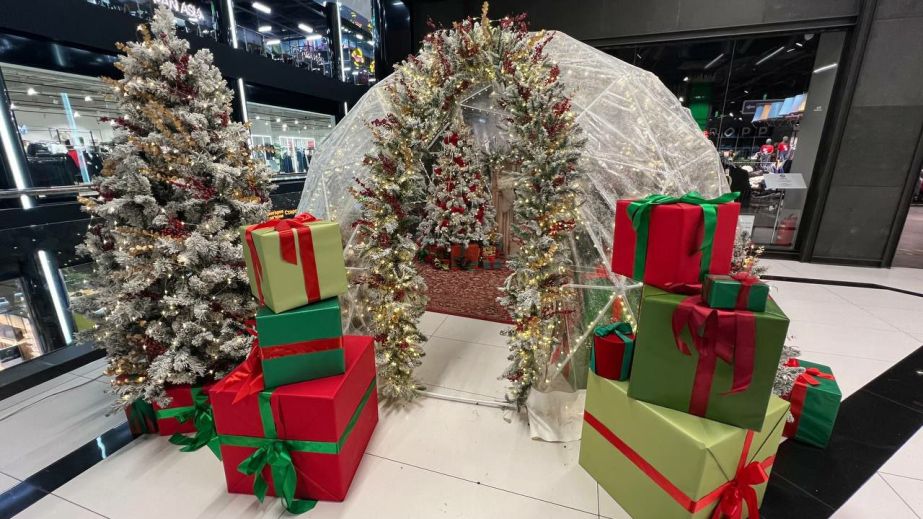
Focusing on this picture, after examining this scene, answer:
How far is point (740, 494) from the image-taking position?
141 centimetres

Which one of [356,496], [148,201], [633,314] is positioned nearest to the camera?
[356,496]

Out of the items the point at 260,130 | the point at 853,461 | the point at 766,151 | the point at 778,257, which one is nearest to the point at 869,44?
the point at 766,151

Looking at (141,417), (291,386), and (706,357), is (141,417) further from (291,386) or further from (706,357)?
(706,357)

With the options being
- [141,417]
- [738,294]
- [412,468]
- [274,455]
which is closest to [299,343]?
[274,455]

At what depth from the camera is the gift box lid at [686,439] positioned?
135 cm

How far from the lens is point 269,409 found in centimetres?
→ 162

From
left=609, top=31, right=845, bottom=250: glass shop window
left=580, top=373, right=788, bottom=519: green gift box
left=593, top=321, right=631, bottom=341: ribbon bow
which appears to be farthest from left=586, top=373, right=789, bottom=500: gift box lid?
left=609, top=31, right=845, bottom=250: glass shop window

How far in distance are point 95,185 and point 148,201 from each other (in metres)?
0.36

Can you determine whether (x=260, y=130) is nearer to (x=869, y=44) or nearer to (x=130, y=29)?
(x=130, y=29)

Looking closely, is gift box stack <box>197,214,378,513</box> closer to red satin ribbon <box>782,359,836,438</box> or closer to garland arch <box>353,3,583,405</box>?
garland arch <box>353,3,583,405</box>

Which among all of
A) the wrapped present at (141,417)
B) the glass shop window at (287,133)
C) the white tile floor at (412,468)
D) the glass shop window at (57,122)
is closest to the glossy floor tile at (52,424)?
the white tile floor at (412,468)

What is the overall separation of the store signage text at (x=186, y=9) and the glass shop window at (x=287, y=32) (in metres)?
0.56

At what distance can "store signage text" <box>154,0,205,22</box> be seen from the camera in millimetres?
4055

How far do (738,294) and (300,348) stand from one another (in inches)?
70.6
